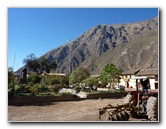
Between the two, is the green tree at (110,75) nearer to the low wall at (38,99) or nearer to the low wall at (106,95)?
the low wall at (106,95)

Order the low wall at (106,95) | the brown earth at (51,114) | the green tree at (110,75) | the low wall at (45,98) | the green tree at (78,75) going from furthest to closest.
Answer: the green tree at (78,75) → the green tree at (110,75) → the low wall at (106,95) → the low wall at (45,98) → the brown earth at (51,114)

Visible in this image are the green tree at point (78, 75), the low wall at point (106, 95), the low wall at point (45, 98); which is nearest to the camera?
the low wall at point (45, 98)

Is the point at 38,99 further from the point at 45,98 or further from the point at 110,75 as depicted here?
the point at 110,75

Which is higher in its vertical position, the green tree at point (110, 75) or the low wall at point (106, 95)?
the green tree at point (110, 75)

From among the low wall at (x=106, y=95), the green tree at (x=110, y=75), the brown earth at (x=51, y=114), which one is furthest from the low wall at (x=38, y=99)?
the green tree at (x=110, y=75)

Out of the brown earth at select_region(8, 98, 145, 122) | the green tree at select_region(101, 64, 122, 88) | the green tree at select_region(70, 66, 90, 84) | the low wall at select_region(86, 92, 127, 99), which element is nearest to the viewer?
the brown earth at select_region(8, 98, 145, 122)

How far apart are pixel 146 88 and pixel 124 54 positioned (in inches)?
1793

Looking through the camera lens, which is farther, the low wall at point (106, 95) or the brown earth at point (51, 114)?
the low wall at point (106, 95)

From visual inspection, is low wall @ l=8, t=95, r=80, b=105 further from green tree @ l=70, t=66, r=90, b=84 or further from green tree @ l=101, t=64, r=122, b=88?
green tree @ l=70, t=66, r=90, b=84

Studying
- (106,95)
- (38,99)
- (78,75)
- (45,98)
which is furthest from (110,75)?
(38,99)

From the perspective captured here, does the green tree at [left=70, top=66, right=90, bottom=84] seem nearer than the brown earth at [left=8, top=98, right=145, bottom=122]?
No

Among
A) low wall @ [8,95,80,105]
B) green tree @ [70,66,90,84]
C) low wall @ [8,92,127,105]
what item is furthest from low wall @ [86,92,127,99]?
green tree @ [70,66,90,84]
